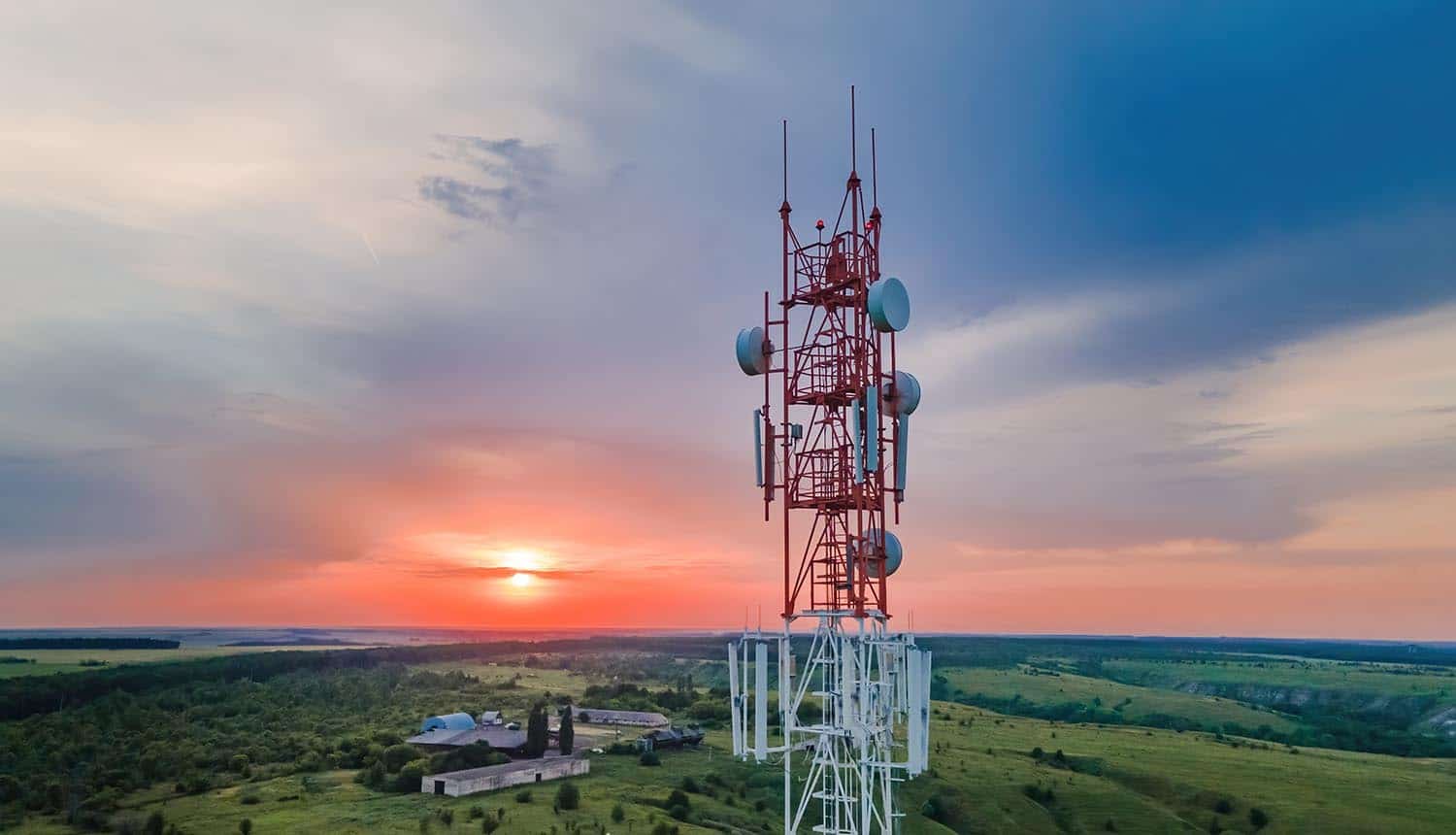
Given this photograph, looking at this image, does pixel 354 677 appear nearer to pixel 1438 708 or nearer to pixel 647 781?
pixel 647 781

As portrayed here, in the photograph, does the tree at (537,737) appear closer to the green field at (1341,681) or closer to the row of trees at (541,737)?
the row of trees at (541,737)

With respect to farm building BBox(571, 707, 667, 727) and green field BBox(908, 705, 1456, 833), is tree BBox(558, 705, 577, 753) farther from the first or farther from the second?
green field BBox(908, 705, 1456, 833)

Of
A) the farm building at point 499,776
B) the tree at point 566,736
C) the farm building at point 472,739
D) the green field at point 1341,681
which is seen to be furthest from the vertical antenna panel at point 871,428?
the green field at point 1341,681

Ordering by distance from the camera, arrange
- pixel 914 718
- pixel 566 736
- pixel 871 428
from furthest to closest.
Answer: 1. pixel 566 736
2. pixel 871 428
3. pixel 914 718

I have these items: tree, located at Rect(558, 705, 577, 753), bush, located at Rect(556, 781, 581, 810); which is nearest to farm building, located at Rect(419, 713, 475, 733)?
tree, located at Rect(558, 705, 577, 753)

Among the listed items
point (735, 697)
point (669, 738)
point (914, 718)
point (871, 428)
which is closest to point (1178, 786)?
point (669, 738)

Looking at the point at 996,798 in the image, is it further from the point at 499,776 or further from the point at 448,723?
the point at 448,723

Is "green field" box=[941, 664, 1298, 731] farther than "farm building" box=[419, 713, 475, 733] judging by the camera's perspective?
Yes

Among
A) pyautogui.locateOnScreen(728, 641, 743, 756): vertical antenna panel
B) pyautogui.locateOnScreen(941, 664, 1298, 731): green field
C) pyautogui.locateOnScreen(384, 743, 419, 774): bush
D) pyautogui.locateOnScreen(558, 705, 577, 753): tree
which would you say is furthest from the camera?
pyautogui.locateOnScreen(941, 664, 1298, 731): green field
